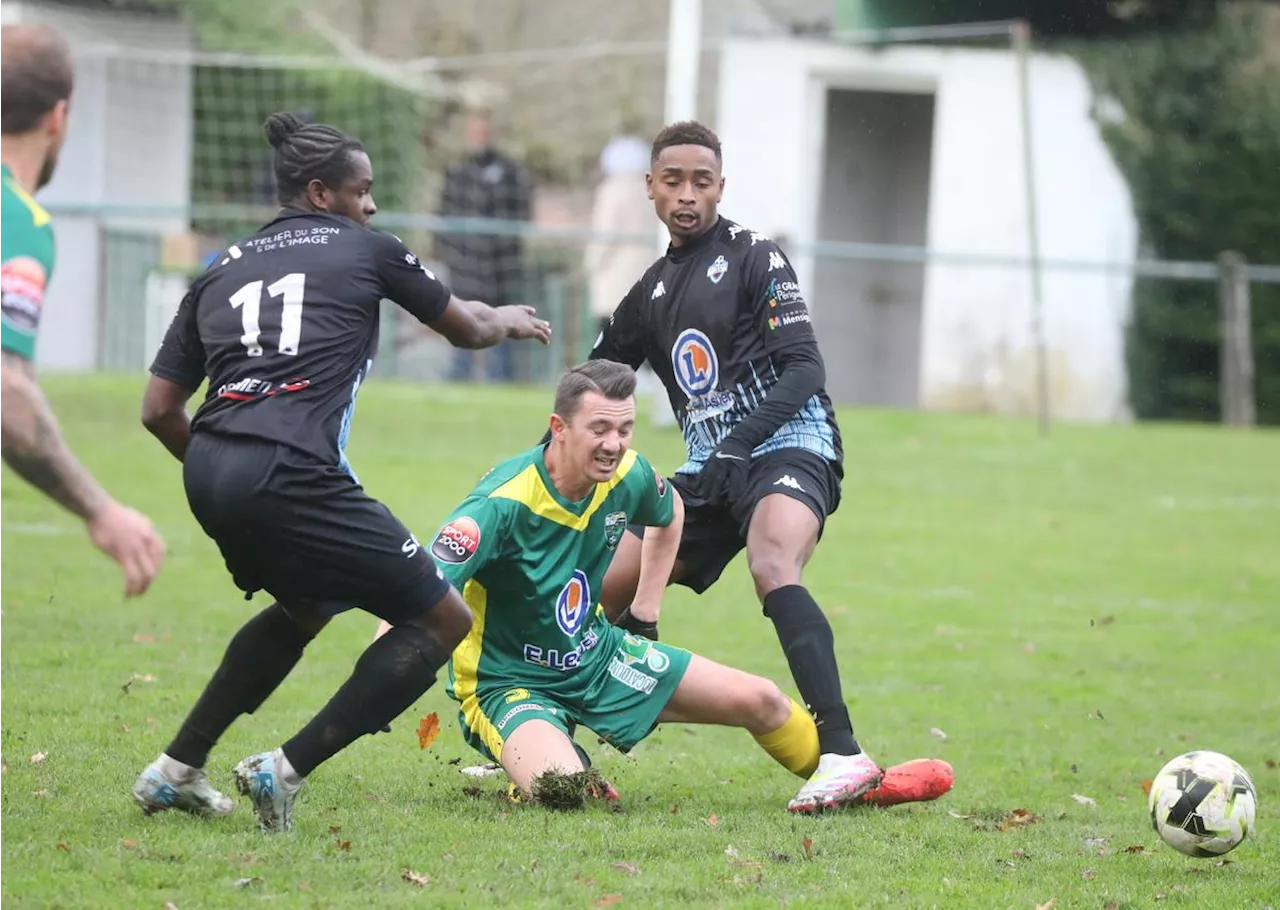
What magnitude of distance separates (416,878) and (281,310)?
1570mm

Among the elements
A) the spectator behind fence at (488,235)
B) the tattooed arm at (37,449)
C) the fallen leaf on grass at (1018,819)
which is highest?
the spectator behind fence at (488,235)

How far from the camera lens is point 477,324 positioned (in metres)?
5.39

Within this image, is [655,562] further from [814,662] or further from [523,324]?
[523,324]

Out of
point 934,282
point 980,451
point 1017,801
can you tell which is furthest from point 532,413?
point 1017,801

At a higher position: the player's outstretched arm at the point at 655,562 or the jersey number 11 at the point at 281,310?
the jersey number 11 at the point at 281,310

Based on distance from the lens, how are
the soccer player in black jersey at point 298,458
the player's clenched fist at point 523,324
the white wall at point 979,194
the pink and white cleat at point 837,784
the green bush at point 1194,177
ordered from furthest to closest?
the green bush at point 1194,177
the white wall at point 979,194
the pink and white cleat at point 837,784
the player's clenched fist at point 523,324
the soccer player in black jersey at point 298,458

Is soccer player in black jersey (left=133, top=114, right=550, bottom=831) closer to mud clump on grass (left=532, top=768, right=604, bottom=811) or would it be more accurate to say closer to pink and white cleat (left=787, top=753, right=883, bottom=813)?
mud clump on grass (left=532, top=768, right=604, bottom=811)

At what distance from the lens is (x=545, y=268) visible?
23.1 metres

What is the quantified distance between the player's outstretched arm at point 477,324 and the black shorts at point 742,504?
112cm

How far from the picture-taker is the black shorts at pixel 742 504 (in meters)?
6.41

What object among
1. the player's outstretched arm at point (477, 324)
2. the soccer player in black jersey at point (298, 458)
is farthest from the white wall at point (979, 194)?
the soccer player in black jersey at point (298, 458)

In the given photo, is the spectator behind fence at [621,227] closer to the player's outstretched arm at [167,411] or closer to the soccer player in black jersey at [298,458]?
the player's outstretched arm at [167,411]

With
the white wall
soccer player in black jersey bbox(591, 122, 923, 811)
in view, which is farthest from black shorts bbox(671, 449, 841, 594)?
the white wall

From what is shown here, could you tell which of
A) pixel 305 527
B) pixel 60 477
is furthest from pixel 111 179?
pixel 60 477
